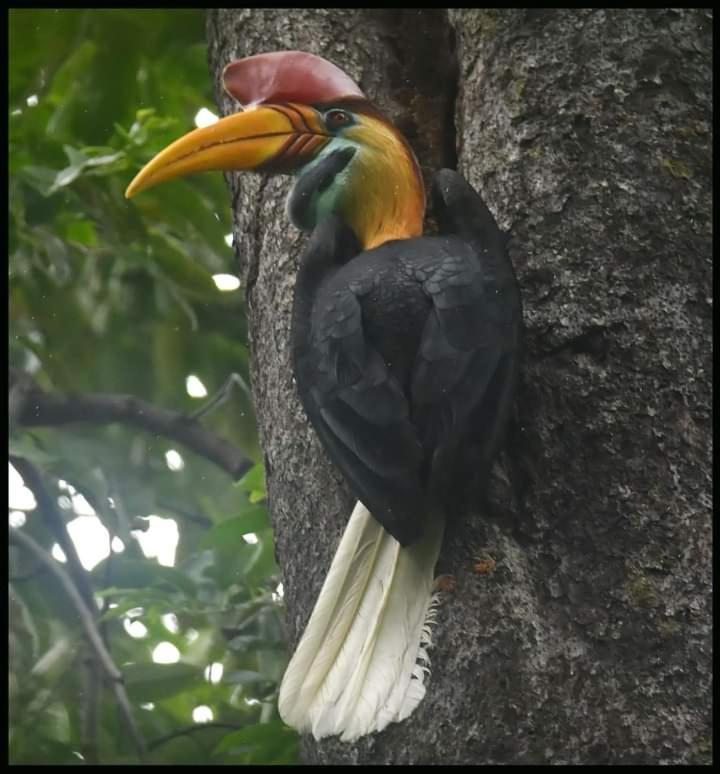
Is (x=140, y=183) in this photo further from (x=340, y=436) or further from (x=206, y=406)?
(x=206, y=406)

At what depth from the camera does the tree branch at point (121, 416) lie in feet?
12.1

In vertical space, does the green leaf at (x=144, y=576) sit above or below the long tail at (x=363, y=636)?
below

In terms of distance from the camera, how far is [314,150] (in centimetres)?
234

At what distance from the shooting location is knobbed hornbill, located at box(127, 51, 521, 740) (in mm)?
1867

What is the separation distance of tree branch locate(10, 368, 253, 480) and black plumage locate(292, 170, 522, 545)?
1.71 meters

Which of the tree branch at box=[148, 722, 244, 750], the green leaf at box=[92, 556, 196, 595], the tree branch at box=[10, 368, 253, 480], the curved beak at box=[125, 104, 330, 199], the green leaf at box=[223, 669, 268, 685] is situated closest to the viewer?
the curved beak at box=[125, 104, 330, 199]

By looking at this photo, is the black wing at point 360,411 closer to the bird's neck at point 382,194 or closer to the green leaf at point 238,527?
the bird's neck at point 382,194

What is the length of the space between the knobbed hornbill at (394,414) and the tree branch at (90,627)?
3.97 ft

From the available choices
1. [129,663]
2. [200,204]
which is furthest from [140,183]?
[129,663]

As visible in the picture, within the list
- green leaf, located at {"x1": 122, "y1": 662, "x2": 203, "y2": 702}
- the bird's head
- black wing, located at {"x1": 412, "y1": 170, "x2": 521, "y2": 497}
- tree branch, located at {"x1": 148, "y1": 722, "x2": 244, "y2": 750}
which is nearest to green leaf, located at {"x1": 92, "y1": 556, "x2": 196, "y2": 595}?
green leaf, located at {"x1": 122, "y1": 662, "x2": 203, "y2": 702}

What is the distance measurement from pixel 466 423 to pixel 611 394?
0.74 ft

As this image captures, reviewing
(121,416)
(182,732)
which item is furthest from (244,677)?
(121,416)

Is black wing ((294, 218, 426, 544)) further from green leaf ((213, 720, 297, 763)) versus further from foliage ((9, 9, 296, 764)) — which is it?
foliage ((9, 9, 296, 764))

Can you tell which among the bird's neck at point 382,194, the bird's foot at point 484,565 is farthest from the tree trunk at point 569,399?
the bird's neck at point 382,194
